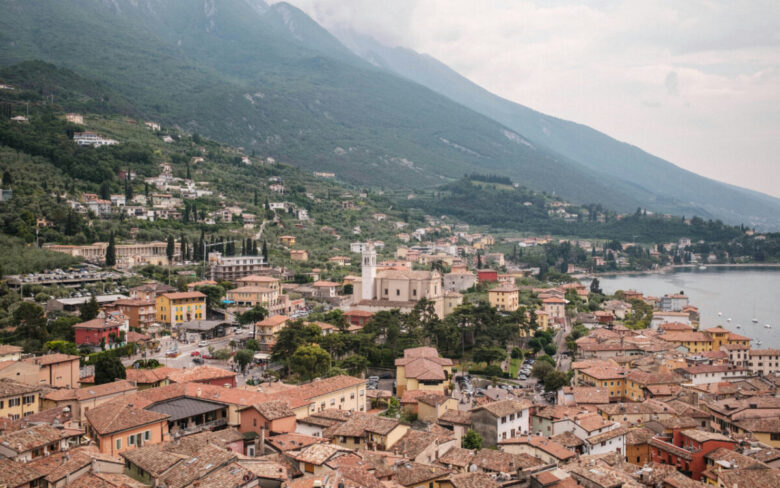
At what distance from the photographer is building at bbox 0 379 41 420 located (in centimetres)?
2545

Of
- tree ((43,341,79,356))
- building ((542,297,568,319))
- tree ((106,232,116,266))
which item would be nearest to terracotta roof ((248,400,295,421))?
tree ((43,341,79,356))

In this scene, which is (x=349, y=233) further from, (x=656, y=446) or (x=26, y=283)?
(x=656, y=446)

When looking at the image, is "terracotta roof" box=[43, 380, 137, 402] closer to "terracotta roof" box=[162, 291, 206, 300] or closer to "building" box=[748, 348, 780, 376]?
"terracotta roof" box=[162, 291, 206, 300]

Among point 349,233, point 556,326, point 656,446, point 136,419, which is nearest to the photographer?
point 136,419

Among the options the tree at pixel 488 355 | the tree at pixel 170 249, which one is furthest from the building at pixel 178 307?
the tree at pixel 488 355

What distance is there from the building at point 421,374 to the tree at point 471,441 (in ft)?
23.3

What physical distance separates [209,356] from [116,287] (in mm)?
14992

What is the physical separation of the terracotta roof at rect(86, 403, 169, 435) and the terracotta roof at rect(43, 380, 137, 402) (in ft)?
10.4

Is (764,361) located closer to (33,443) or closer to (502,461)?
(502,461)

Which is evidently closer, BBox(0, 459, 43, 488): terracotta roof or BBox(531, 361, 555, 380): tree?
BBox(0, 459, 43, 488): terracotta roof

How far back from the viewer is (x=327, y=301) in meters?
61.0

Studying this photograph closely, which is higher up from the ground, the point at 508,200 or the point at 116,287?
the point at 508,200

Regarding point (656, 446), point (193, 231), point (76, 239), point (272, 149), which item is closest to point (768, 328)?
point (656, 446)

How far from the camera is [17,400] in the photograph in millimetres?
25906
